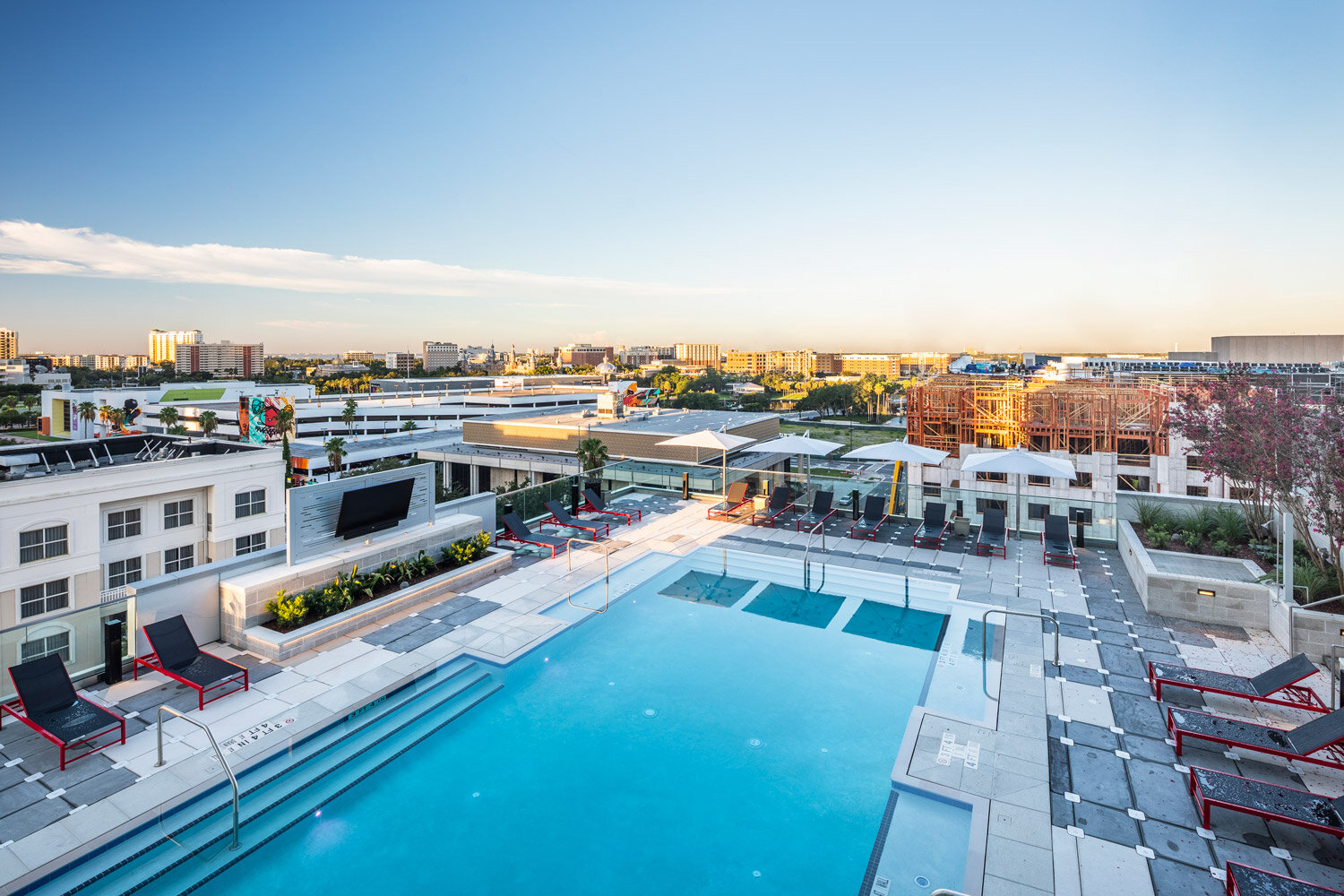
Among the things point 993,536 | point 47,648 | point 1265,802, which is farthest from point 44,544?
point 1265,802

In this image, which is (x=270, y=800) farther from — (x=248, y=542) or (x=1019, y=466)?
(x=248, y=542)

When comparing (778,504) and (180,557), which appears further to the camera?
(180,557)

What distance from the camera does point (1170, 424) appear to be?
36.9ft

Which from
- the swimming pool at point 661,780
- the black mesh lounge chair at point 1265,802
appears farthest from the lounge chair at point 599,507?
the black mesh lounge chair at point 1265,802

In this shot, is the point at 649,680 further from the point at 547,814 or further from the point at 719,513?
the point at 719,513

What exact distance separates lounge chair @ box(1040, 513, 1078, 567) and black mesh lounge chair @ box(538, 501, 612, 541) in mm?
8734

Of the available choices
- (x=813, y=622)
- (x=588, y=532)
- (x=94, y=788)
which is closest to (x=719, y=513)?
(x=588, y=532)

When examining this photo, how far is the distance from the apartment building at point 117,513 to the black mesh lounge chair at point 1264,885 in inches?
838

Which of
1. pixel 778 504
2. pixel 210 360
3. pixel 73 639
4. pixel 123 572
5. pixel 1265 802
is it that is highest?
pixel 210 360

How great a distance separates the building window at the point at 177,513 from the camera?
20516mm

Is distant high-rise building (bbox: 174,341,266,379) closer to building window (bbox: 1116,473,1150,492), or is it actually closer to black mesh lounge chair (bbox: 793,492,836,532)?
black mesh lounge chair (bbox: 793,492,836,532)

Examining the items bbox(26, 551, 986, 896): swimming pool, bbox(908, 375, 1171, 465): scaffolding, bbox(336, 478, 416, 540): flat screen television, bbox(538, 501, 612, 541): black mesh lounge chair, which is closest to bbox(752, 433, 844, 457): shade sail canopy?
bbox(538, 501, 612, 541): black mesh lounge chair

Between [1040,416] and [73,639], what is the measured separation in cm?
3869

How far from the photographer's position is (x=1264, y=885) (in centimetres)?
377
